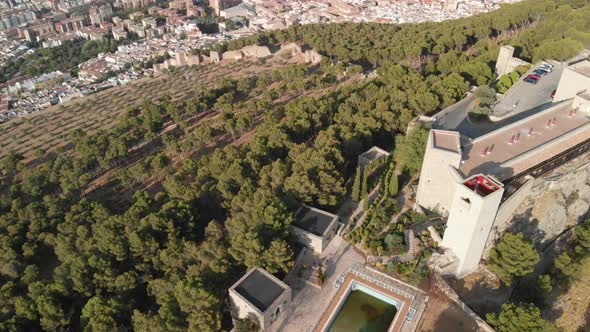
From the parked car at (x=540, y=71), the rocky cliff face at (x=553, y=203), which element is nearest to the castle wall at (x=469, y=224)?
the rocky cliff face at (x=553, y=203)

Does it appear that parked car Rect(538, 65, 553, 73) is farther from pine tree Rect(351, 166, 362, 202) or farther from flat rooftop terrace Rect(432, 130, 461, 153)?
pine tree Rect(351, 166, 362, 202)

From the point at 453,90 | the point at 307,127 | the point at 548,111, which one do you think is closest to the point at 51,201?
the point at 307,127

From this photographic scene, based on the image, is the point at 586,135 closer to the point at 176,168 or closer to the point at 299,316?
the point at 299,316

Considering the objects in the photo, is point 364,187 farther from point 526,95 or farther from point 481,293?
point 526,95

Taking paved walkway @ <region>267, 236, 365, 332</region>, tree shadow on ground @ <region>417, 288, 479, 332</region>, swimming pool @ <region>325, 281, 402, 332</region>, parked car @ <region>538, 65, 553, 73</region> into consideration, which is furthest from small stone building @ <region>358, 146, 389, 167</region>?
parked car @ <region>538, 65, 553, 73</region>

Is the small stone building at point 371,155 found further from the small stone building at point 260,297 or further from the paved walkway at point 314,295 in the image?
the small stone building at point 260,297

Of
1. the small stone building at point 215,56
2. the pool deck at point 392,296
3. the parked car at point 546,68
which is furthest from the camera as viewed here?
the small stone building at point 215,56

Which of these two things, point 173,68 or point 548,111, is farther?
point 173,68
